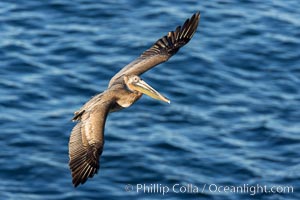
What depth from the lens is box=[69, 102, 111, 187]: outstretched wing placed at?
17.8m

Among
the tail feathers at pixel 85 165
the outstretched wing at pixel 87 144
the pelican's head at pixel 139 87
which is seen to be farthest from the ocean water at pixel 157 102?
the tail feathers at pixel 85 165

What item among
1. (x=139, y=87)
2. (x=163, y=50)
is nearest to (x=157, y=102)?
(x=163, y=50)

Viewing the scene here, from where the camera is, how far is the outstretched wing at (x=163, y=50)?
68.0 feet

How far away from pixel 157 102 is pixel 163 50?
6273 millimetres

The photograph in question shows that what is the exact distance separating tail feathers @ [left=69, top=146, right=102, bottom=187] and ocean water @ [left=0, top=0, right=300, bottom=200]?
21.8 feet

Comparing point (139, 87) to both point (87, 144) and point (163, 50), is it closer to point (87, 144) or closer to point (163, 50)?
point (87, 144)

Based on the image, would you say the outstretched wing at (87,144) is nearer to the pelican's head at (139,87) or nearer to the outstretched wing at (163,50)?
the pelican's head at (139,87)

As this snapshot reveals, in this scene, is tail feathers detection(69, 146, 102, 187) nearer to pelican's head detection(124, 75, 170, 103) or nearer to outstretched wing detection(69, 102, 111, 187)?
outstretched wing detection(69, 102, 111, 187)

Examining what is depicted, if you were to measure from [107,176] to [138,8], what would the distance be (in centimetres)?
841

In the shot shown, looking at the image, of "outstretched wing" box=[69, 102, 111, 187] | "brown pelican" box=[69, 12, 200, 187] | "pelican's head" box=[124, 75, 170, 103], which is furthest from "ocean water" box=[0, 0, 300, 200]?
"outstretched wing" box=[69, 102, 111, 187]

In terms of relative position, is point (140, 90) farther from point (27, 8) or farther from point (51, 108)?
point (27, 8)

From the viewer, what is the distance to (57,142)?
26047 millimetres

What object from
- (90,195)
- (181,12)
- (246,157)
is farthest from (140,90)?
(181,12)

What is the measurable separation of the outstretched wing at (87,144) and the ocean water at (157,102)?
21.1 feet
